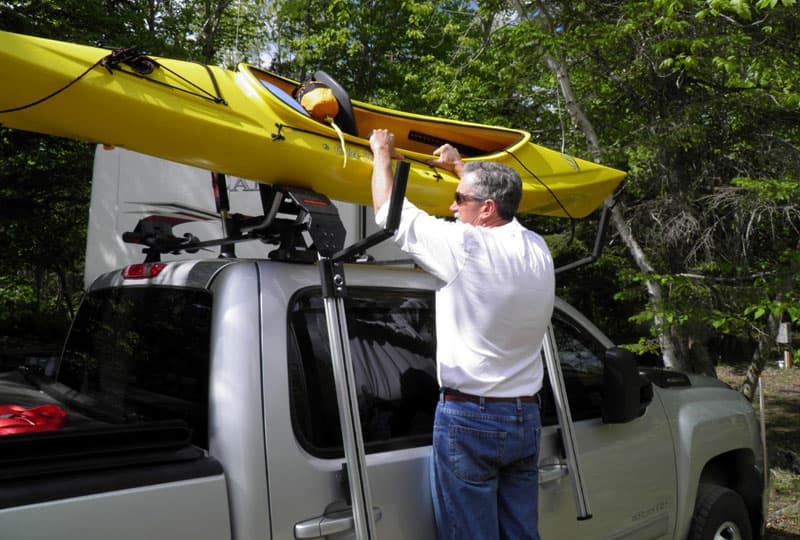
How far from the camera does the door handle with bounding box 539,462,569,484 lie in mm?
2781

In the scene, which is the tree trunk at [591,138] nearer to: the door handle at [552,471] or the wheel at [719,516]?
the wheel at [719,516]

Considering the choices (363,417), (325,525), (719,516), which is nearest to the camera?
(325,525)

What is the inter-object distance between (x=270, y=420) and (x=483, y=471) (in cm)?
77

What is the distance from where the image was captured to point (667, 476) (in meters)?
3.48

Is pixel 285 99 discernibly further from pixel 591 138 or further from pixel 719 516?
pixel 591 138

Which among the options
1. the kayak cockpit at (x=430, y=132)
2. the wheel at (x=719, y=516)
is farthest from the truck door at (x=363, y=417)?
the wheel at (x=719, y=516)

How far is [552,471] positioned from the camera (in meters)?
2.83

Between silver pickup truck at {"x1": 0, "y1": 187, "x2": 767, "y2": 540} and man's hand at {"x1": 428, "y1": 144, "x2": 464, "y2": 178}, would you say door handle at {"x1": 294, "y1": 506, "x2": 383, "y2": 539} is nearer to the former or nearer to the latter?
silver pickup truck at {"x1": 0, "y1": 187, "x2": 767, "y2": 540}

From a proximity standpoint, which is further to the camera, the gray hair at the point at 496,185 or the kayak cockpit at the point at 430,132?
the kayak cockpit at the point at 430,132

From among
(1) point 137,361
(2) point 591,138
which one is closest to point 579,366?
(1) point 137,361

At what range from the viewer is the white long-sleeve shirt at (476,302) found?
2.43m

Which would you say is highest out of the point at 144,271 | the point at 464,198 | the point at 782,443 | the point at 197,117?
the point at 197,117

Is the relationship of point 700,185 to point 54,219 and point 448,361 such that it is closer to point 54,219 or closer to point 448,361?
point 448,361

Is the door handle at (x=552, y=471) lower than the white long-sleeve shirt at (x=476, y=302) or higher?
lower
